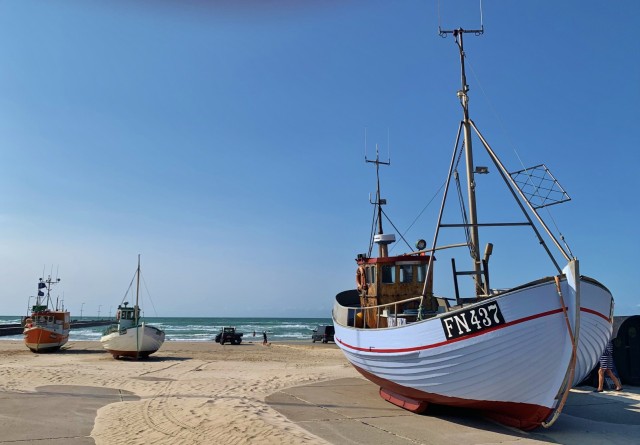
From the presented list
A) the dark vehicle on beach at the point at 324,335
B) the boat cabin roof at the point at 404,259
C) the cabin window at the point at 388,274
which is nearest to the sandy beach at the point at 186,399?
the cabin window at the point at 388,274

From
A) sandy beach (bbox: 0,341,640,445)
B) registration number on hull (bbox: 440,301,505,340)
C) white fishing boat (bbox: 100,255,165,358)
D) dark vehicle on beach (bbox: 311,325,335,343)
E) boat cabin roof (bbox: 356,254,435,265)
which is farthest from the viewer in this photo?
dark vehicle on beach (bbox: 311,325,335,343)

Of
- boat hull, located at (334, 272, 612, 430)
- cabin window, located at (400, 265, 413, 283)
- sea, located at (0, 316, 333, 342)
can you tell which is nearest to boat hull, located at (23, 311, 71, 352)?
sea, located at (0, 316, 333, 342)

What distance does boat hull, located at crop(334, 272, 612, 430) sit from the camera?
27.9 ft

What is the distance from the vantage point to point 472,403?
365 inches

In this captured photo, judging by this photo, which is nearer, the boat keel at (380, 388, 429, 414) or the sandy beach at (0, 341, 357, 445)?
the sandy beach at (0, 341, 357, 445)

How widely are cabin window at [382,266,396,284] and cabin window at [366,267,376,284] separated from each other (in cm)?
31

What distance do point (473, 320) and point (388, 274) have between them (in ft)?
19.7

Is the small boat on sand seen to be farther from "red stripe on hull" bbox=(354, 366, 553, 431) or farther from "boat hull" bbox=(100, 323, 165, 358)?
"red stripe on hull" bbox=(354, 366, 553, 431)

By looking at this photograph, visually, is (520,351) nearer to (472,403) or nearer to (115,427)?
(472,403)

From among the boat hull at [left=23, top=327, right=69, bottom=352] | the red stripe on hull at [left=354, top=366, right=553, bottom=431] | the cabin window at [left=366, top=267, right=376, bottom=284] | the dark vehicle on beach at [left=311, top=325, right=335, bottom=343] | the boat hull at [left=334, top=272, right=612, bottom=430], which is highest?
the cabin window at [left=366, top=267, right=376, bottom=284]

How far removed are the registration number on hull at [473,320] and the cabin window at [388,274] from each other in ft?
18.2

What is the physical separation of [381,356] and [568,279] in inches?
180

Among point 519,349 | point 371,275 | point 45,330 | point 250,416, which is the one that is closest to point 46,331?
point 45,330

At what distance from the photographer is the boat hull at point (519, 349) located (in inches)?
334
